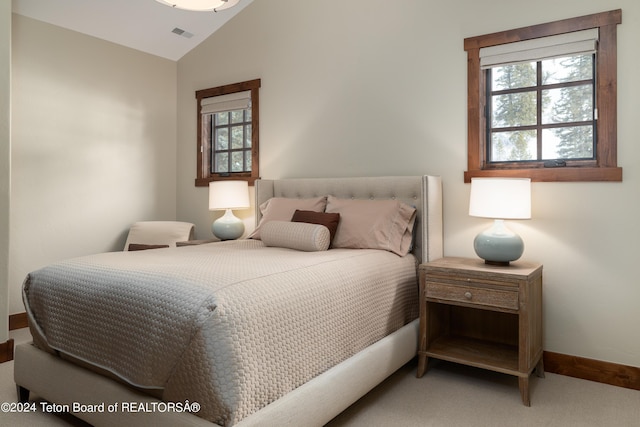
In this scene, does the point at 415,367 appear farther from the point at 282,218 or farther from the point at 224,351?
the point at 224,351

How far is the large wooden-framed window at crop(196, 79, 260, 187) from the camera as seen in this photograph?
4.13 meters

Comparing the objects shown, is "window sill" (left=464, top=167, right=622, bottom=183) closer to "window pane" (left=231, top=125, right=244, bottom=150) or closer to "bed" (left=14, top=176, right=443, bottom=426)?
"bed" (left=14, top=176, right=443, bottom=426)

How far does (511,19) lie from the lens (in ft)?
9.29

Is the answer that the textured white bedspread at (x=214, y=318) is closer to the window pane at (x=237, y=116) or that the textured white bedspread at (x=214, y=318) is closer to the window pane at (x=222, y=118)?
the window pane at (x=237, y=116)

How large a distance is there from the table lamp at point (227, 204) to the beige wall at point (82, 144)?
3.34 ft

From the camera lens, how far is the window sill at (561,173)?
252cm

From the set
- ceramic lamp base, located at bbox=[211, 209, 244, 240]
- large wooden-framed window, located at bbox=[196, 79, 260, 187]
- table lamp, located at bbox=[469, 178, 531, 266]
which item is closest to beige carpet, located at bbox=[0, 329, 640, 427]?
table lamp, located at bbox=[469, 178, 531, 266]

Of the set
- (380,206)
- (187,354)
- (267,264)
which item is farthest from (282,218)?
(187,354)

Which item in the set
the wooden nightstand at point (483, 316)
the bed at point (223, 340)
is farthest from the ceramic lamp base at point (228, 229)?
the wooden nightstand at point (483, 316)

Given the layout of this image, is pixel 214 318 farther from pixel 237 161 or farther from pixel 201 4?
pixel 237 161

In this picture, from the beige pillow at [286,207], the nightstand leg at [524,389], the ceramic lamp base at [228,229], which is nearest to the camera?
the nightstand leg at [524,389]

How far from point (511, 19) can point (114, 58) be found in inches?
137

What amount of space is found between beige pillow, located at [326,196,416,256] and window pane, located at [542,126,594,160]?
3.06 ft

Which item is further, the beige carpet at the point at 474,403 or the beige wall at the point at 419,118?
the beige wall at the point at 419,118
